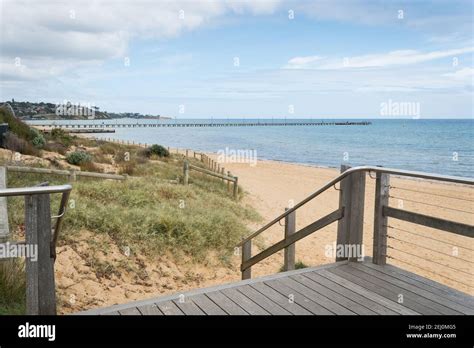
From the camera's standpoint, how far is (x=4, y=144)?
643 inches

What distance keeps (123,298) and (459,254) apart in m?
8.64

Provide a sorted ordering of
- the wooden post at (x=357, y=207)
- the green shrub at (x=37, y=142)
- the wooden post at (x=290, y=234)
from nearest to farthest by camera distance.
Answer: the wooden post at (x=357, y=207)
the wooden post at (x=290, y=234)
the green shrub at (x=37, y=142)

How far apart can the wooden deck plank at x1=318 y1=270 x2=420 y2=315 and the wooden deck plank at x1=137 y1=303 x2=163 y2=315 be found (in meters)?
1.72

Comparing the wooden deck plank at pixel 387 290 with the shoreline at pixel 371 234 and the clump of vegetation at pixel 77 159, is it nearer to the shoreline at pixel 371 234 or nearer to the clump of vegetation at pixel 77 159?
the shoreline at pixel 371 234

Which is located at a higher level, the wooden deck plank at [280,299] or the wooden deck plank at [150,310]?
the wooden deck plank at [150,310]

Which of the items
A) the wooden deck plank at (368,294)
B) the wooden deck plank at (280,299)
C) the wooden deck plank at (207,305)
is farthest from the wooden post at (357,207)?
the wooden deck plank at (207,305)

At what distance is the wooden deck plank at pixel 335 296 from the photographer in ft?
10.7

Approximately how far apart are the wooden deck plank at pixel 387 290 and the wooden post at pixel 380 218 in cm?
36

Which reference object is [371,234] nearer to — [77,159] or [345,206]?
[345,206]

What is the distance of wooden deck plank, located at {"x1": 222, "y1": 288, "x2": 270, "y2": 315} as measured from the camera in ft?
10.5

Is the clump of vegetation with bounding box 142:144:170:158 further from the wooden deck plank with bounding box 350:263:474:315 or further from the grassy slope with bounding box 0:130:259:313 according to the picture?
the wooden deck plank with bounding box 350:263:474:315

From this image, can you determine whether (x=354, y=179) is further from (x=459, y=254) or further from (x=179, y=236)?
(x=459, y=254)
